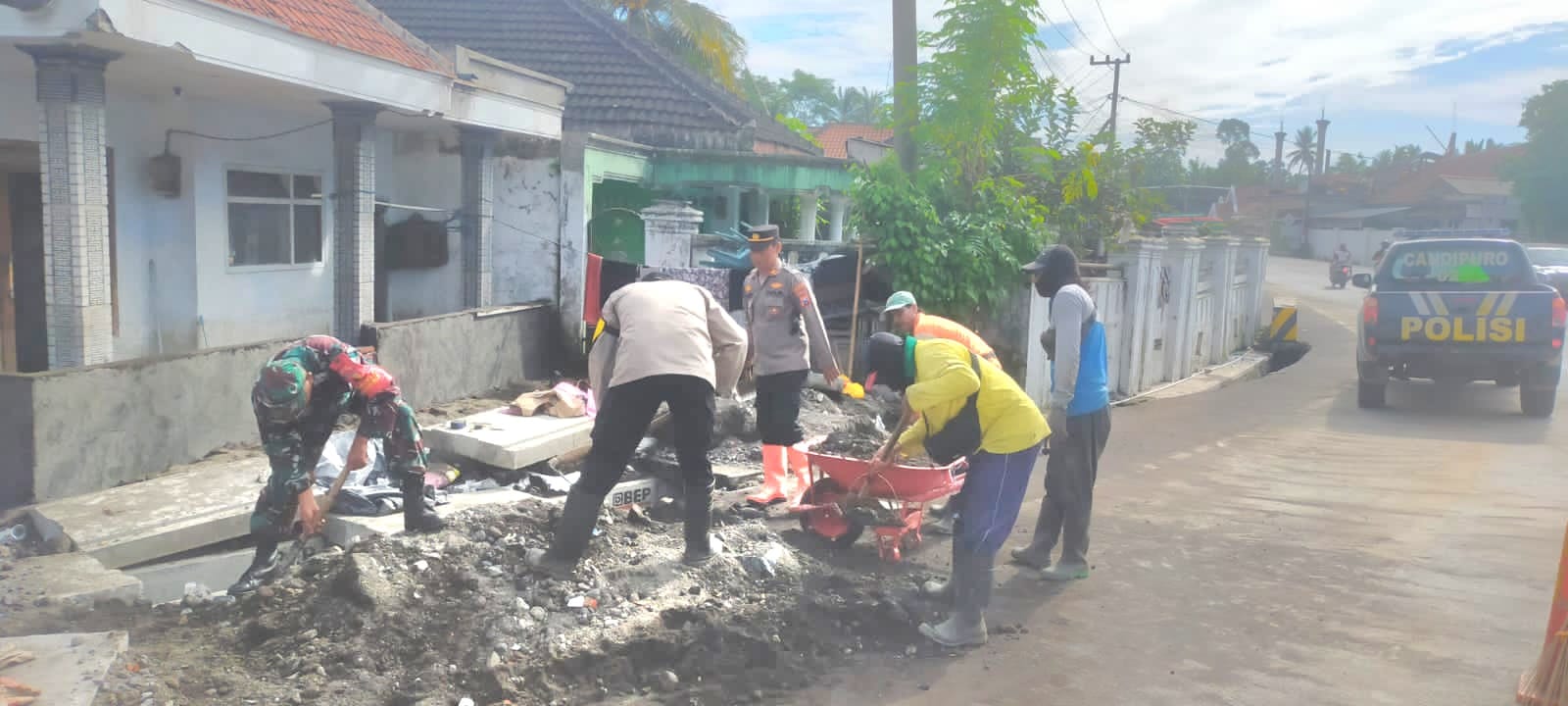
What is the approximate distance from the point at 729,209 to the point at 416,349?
22.6ft

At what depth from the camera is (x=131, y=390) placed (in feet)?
22.2

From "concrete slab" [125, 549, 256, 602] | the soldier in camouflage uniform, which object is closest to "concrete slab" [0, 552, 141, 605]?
"concrete slab" [125, 549, 256, 602]

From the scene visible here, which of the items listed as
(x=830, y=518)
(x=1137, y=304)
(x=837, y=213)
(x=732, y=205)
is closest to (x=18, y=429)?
(x=830, y=518)

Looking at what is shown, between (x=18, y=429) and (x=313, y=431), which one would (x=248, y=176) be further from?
(x=313, y=431)

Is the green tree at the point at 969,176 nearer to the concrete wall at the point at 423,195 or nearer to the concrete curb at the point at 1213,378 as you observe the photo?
the concrete curb at the point at 1213,378

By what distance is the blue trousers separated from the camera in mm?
4656

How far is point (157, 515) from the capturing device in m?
5.97

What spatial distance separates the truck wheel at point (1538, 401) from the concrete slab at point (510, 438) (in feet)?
29.6

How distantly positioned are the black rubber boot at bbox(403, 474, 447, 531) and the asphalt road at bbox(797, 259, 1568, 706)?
233 cm

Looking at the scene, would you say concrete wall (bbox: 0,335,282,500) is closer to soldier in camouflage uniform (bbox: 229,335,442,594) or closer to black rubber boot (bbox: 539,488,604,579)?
soldier in camouflage uniform (bbox: 229,335,442,594)

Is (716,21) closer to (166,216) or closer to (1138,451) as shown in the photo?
(166,216)

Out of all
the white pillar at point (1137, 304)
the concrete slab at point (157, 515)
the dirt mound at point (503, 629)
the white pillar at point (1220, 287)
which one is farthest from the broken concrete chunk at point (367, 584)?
the white pillar at point (1220, 287)

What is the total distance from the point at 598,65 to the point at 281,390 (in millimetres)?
13050

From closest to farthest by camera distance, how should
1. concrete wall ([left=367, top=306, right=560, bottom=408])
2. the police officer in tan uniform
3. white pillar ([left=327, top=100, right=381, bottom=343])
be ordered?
the police officer in tan uniform
concrete wall ([left=367, top=306, right=560, bottom=408])
white pillar ([left=327, top=100, right=381, bottom=343])
